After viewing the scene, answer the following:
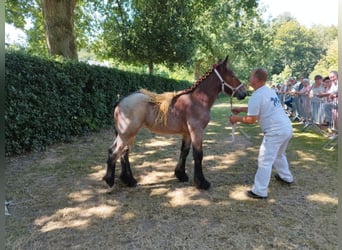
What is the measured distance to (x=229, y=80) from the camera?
4422 millimetres

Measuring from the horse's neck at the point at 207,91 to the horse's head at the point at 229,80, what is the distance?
0.39ft

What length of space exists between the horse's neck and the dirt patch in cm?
139

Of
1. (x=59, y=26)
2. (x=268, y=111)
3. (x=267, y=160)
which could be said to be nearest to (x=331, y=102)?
(x=268, y=111)

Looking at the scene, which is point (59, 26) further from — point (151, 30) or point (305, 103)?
point (305, 103)

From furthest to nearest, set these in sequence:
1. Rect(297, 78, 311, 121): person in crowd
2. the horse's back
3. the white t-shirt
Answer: Rect(297, 78, 311, 121): person in crowd, the horse's back, the white t-shirt

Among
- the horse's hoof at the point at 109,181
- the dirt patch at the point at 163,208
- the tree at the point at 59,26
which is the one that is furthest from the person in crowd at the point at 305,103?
the tree at the point at 59,26

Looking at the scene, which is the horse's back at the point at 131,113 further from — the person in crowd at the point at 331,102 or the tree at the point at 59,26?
the tree at the point at 59,26

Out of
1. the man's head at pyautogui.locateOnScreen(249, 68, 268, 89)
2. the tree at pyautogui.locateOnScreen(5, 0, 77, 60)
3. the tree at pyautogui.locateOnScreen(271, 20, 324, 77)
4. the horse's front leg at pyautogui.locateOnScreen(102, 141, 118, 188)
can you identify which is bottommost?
the horse's front leg at pyautogui.locateOnScreen(102, 141, 118, 188)

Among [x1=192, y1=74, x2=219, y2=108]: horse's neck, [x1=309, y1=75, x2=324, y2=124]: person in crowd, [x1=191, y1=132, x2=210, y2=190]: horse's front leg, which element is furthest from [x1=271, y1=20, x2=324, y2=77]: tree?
[x1=191, y1=132, x2=210, y2=190]: horse's front leg

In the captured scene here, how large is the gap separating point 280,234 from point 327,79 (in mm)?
7471

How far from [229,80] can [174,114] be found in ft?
3.42

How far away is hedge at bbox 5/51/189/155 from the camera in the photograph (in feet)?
19.0

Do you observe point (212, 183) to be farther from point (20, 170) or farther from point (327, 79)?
point (327, 79)

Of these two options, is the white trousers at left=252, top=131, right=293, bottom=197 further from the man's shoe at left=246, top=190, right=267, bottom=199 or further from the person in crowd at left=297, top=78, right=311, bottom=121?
the person in crowd at left=297, top=78, right=311, bottom=121
